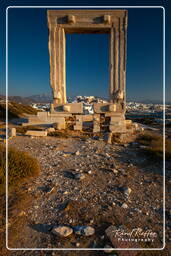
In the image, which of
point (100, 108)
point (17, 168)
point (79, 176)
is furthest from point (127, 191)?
point (100, 108)

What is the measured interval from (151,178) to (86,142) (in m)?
3.53

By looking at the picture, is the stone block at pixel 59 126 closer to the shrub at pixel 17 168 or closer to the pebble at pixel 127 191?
the shrub at pixel 17 168

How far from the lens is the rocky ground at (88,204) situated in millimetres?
2117

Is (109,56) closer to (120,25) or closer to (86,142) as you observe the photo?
(120,25)

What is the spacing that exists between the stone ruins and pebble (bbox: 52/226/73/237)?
7.50 metres

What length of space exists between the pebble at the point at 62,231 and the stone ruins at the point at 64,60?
24.6ft

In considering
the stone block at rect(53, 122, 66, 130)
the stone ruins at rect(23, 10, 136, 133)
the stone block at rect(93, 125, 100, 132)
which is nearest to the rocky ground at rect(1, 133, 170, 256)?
the stone block at rect(93, 125, 100, 132)

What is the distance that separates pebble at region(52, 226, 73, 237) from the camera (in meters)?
2.14

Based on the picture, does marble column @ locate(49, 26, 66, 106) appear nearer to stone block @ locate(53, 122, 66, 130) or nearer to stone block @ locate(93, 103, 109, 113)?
stone block @ locate(53, 122, 66, 130)

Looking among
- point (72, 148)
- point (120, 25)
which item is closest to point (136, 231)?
point (72, 148)

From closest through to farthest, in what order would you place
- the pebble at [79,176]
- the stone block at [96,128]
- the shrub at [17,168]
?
the shrub at [17,168]
the pebble at [79,176]
the stone block at [96,128]

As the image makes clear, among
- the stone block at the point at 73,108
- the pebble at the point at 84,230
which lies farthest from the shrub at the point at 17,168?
the stone block at the point at 73,108

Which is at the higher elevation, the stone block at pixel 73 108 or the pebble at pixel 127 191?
the stone block at pixel 73 108

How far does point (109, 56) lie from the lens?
1038 centimetres
